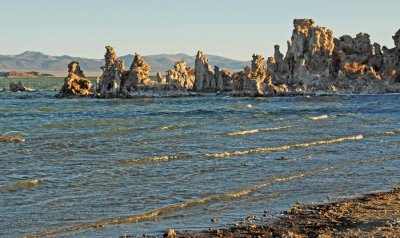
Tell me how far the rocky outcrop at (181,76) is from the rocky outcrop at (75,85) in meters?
12.7

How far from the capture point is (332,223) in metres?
14.5

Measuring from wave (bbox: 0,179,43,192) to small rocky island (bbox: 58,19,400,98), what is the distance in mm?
68449

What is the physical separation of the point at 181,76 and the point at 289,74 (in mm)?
18422

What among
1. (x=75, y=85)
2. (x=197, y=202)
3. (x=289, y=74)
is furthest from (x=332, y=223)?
(x=289, y=74)

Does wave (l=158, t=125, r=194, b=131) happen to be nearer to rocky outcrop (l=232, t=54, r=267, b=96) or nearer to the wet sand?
the wet sand

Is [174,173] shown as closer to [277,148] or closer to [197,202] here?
[197,202]

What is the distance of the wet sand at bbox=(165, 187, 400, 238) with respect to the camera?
13.6m

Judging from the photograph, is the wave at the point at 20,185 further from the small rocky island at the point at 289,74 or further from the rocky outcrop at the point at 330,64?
the rocky outcrop at the point at 330,64

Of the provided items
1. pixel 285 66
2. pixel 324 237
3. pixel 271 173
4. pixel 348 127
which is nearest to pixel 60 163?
pixel 271 173

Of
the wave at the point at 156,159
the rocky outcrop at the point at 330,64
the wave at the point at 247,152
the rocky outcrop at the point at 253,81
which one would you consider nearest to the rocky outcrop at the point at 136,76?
the rocky outcrop at the point at 253,81

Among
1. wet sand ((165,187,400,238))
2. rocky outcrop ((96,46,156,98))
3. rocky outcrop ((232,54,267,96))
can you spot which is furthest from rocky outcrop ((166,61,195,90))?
wet sand ((165,187,400,238))

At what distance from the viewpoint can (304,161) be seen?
25.0 metres

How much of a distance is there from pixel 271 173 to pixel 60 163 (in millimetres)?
8263

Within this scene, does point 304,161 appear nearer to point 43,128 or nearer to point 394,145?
point 394,145
